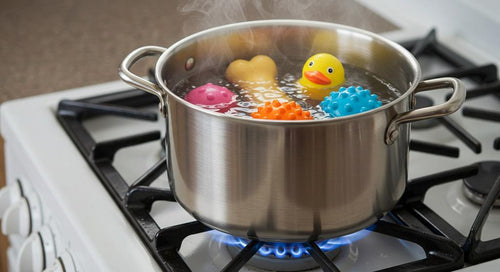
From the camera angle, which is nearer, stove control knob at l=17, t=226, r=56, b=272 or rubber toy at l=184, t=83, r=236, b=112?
rubber toy at l=184, t=83, r=236, b=112

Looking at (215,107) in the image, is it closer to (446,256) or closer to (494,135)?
(446,256)

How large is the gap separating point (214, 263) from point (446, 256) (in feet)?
0.71

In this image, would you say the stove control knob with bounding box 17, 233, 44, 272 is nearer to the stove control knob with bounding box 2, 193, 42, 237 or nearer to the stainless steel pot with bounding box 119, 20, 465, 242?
the stove control knob with bounding box 2, 193, 42, 237

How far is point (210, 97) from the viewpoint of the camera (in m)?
0.73

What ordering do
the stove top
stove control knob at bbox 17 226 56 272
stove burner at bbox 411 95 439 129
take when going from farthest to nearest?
1. stove burner at bbox 411 95 439 129
2. stove control knob at bbox 17 226 56 272
3. the stove top

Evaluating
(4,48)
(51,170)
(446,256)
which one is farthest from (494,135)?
(4,48)

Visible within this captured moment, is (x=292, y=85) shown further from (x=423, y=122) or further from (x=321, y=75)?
(x=423, y=122)

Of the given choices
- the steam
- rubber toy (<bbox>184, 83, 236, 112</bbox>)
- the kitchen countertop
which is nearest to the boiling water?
rubber toy (<bbox>184, 83, 236, 112</bbox>)

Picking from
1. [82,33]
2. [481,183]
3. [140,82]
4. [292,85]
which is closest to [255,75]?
[292,85]

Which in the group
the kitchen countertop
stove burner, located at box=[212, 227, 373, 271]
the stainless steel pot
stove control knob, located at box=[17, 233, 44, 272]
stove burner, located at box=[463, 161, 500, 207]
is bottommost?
stove control knob, located at box=[17, 233, 44, 272]

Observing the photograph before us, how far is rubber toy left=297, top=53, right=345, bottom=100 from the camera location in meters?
0.75

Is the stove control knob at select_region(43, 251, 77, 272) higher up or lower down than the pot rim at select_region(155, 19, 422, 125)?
lower down

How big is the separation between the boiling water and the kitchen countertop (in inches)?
8.9

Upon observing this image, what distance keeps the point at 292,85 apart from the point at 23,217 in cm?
35
